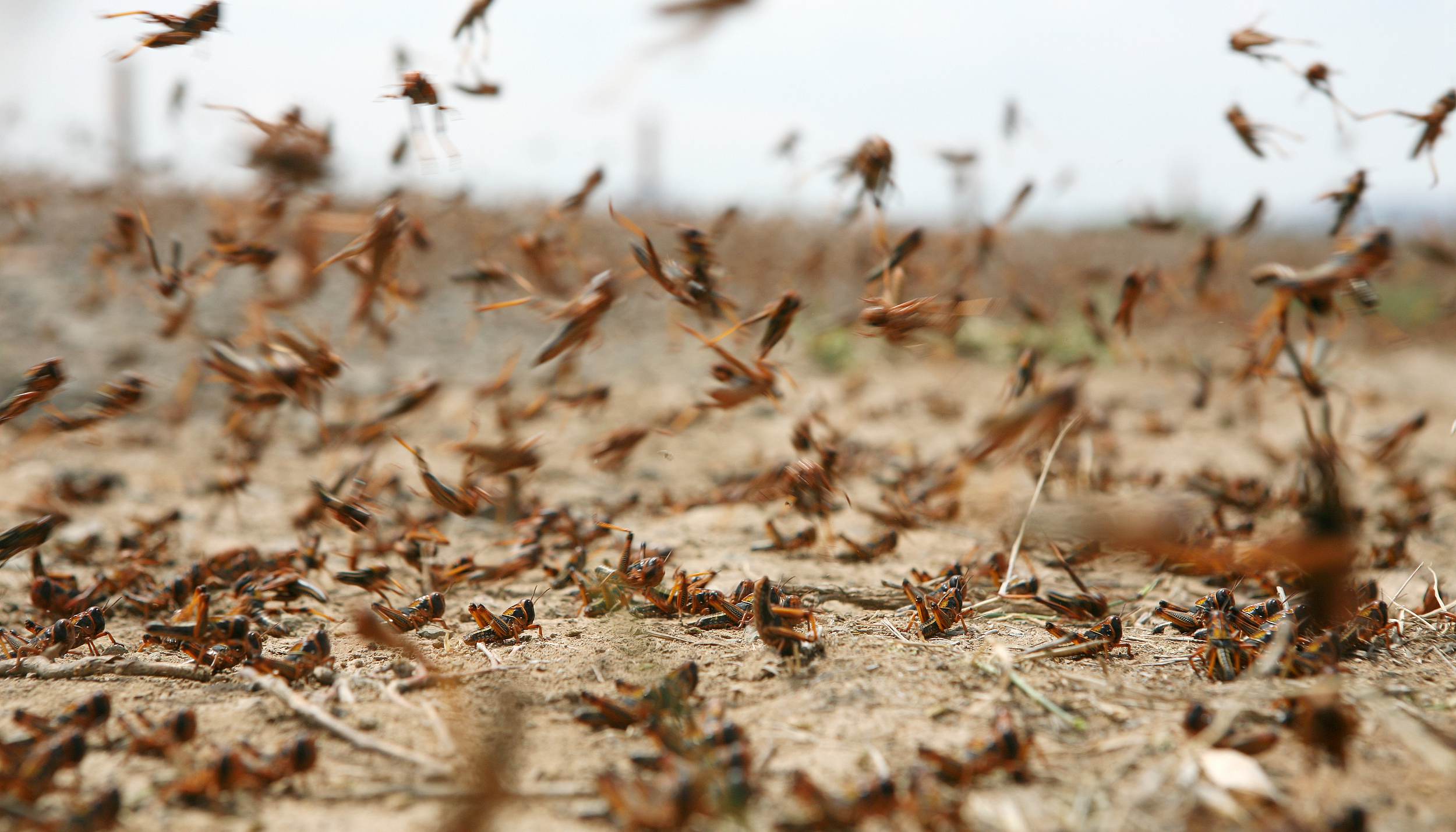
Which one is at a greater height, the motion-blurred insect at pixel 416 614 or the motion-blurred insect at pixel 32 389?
the motion-blurred insect at pixel 32 389

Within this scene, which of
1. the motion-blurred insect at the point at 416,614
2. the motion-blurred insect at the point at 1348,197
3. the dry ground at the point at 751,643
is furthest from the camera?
the motion-blurred insect at the point at 1348,197

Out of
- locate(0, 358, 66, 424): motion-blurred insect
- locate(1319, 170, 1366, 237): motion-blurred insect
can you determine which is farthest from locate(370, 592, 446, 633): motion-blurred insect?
locate(1319, 170, 1366, 237): motion-blurred insect

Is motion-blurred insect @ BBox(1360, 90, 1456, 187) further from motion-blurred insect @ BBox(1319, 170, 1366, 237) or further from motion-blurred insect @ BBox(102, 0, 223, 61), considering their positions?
motion-blurred insect @ BBox(102, 0, 223, 61)

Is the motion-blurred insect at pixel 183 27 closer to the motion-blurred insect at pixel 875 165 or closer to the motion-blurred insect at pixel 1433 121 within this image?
the motion-blurred insect at pixel 875 165

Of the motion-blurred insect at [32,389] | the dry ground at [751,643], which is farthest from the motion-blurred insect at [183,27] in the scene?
the dry ground at [751,643]

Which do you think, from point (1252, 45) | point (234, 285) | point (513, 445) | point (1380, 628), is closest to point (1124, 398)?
point (1252, 45)

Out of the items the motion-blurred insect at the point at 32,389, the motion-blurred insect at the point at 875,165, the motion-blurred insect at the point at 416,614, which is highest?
the motion-blurred insect at the point at 875,165

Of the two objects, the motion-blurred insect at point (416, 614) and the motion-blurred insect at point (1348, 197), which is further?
the motion-blurred insect at point (1348, 197)

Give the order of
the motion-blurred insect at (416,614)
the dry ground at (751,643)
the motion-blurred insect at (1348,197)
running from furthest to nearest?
the motion-blurred insect at (1348,197) → the motion-blurred insect at (416,614) → the dry ground at (751,643)

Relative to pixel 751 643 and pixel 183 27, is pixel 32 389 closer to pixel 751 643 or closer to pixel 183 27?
pixel 183 27
